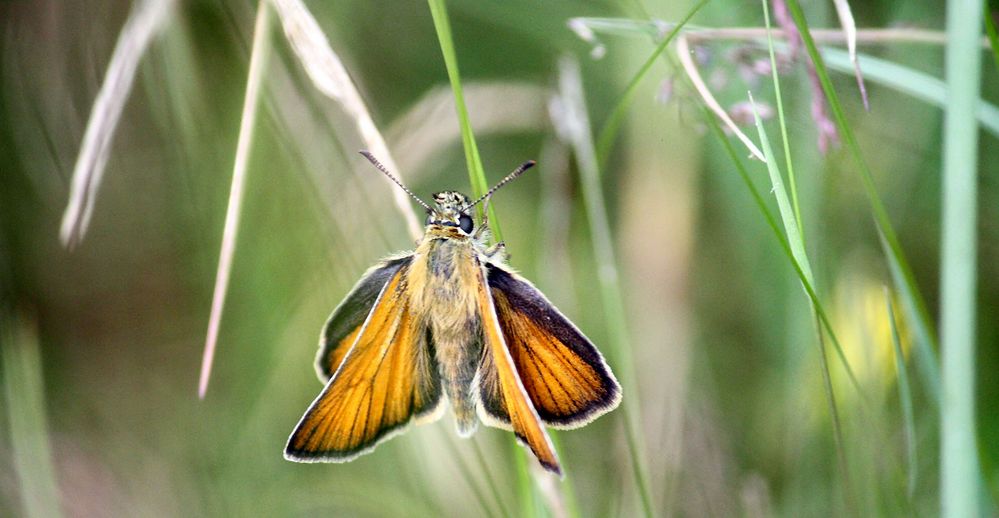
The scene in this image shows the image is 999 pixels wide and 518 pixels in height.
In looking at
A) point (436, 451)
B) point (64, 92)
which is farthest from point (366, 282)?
point (64, 92)

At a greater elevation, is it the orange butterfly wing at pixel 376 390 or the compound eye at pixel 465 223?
the compound eye at pixel 465 223

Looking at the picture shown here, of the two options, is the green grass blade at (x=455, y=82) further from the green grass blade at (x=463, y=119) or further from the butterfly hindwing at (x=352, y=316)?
the butterfly hindwing at (x=352, y=316)

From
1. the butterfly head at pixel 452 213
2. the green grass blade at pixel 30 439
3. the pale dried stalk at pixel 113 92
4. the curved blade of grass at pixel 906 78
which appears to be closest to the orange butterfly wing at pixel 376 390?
the butterfly head at pixel 452 213

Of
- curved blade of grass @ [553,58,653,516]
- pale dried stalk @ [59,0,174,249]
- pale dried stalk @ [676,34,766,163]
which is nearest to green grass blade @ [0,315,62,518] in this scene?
pale dried stalk @ [59,0,174,249]

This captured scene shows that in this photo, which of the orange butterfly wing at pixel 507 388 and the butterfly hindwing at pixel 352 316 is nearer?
the orange butterfly wing at pixel 507 388

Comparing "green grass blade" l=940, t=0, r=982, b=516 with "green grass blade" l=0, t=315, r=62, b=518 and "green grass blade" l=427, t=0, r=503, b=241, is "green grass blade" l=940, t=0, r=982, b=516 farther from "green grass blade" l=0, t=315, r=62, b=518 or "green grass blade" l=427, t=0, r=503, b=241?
"green grass blade" l=0, t=315, r=62, b=518

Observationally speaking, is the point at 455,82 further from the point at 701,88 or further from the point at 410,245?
the point at 410,245

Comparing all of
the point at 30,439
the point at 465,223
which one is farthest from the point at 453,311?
the point at 30,439
